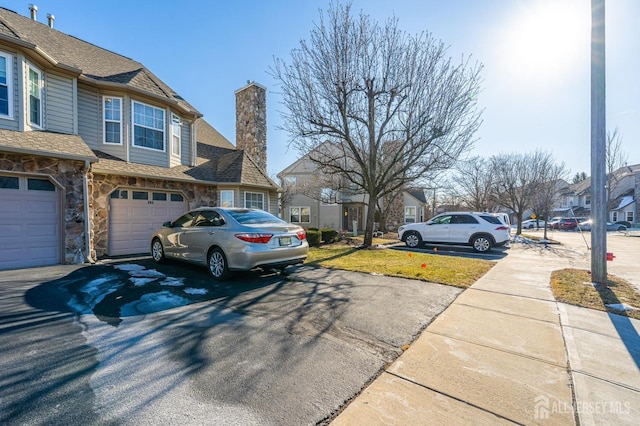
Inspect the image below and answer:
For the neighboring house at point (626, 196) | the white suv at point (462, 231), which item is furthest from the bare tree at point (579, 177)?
the white suv at point (462, 231)

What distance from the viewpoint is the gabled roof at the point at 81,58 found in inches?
373

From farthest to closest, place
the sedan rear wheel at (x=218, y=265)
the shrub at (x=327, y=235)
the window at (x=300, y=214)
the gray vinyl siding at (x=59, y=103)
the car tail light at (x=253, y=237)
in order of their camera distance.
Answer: the window at (x=300, y=214) < the shrub at (x=327, y=235) < the gray vinyl siding at (x=59, y=103) < the sedan rear wheel at (x=218, y=265) < the car tail light at (x=253, y=237)

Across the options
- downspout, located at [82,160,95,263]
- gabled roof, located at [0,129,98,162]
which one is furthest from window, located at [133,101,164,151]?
downspout, located at [82,160,95,263]

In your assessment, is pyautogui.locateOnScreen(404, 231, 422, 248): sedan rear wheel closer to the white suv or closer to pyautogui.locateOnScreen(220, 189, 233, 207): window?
the white suv

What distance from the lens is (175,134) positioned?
1244 cm

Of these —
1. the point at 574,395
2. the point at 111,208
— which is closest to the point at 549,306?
the point at 574,395

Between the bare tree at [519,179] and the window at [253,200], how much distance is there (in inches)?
762

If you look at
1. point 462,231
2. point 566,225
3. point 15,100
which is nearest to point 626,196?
point 566,225

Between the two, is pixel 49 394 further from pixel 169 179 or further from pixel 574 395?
pixel 169 179

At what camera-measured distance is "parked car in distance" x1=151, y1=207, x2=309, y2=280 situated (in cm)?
598

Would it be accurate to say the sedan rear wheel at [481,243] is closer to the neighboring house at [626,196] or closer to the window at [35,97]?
the window at [35,97]

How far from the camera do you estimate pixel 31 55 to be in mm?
8281

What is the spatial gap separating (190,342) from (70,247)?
7184 mm

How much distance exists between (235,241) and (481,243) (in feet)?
35.4
